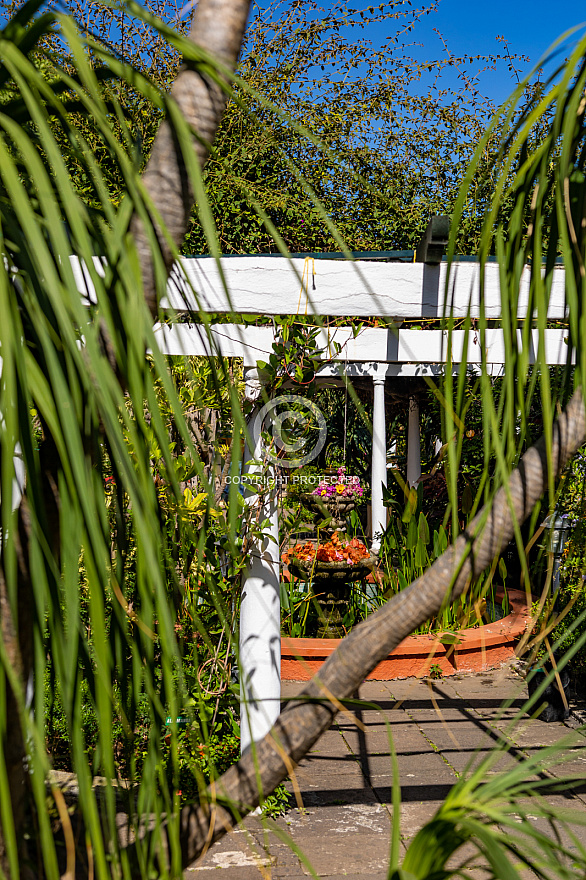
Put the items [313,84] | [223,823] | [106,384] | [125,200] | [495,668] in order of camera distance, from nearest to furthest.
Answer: [106,384] < [125,200] < [223,823] < [495,668] < [313,84]

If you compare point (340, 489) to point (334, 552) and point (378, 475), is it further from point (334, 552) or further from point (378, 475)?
point (334, 552)

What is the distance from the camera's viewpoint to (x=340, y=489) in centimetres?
666

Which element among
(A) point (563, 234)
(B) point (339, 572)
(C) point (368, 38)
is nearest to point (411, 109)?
(C) point (368, 38)

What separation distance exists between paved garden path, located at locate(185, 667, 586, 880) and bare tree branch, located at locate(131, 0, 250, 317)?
1.57m

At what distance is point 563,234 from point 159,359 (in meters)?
0.44

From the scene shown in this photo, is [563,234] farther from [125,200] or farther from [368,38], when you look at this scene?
[368,38]

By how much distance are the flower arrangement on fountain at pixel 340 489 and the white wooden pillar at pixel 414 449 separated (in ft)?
2.04

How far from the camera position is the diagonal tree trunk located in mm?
784

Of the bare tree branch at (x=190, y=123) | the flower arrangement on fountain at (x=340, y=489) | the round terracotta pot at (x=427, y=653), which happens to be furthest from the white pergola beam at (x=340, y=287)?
the flower arrangement on fountain at (x=340, y=489)

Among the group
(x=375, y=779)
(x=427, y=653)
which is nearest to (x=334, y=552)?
(x=427, y=653)

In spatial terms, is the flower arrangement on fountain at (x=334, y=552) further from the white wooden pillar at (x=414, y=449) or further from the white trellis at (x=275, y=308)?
the white wooden pillar at (x=414, y=449)

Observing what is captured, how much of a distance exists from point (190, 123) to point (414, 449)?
7435 mm

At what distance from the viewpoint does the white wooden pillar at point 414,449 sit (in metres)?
7.86

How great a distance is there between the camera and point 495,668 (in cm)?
516
